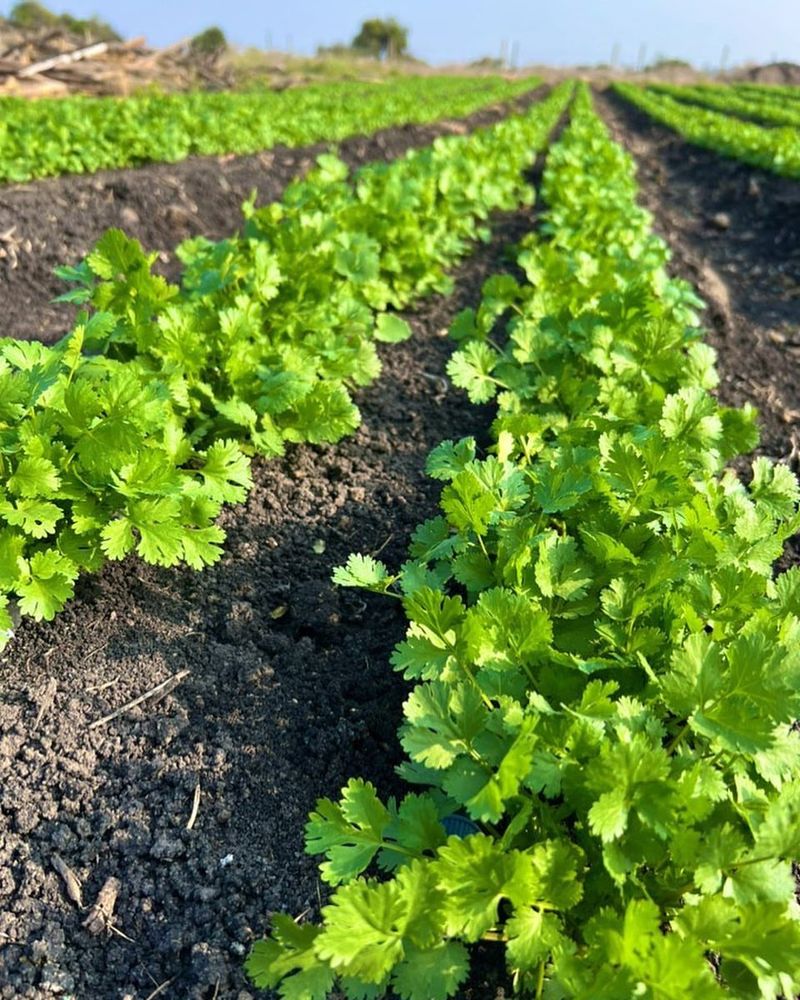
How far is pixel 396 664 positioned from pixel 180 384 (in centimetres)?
152

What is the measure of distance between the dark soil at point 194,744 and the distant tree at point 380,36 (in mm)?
82468

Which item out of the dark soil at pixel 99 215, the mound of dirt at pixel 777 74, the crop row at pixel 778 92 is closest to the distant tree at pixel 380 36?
the mound of dirt at pixel 777 74

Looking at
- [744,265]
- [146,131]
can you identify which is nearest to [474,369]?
[744,265]

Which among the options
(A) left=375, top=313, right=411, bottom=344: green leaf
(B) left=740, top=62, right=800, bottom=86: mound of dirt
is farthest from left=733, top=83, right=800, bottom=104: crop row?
(A) left=375, top=313, right=411, bottom=344: green leaf

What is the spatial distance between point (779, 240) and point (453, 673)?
30.2 ft

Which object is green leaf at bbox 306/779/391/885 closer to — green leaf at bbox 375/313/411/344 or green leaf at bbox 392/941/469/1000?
green leaf at bbox 392/941/469/1000

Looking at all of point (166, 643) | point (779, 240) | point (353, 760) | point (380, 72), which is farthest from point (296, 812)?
point (380, 72)

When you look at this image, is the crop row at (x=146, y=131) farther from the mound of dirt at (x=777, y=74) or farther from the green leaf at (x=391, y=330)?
the mound of dirt at (x=777, y=74)

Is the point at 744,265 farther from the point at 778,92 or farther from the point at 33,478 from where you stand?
the point at 778,92

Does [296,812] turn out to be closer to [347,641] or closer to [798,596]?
[347,641]

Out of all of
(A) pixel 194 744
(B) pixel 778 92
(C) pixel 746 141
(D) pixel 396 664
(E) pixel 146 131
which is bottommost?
(A) pixel 194 744

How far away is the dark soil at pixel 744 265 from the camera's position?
15.6 feet

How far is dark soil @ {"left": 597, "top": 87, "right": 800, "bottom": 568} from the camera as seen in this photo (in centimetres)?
477

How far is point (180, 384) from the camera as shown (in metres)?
2.98
